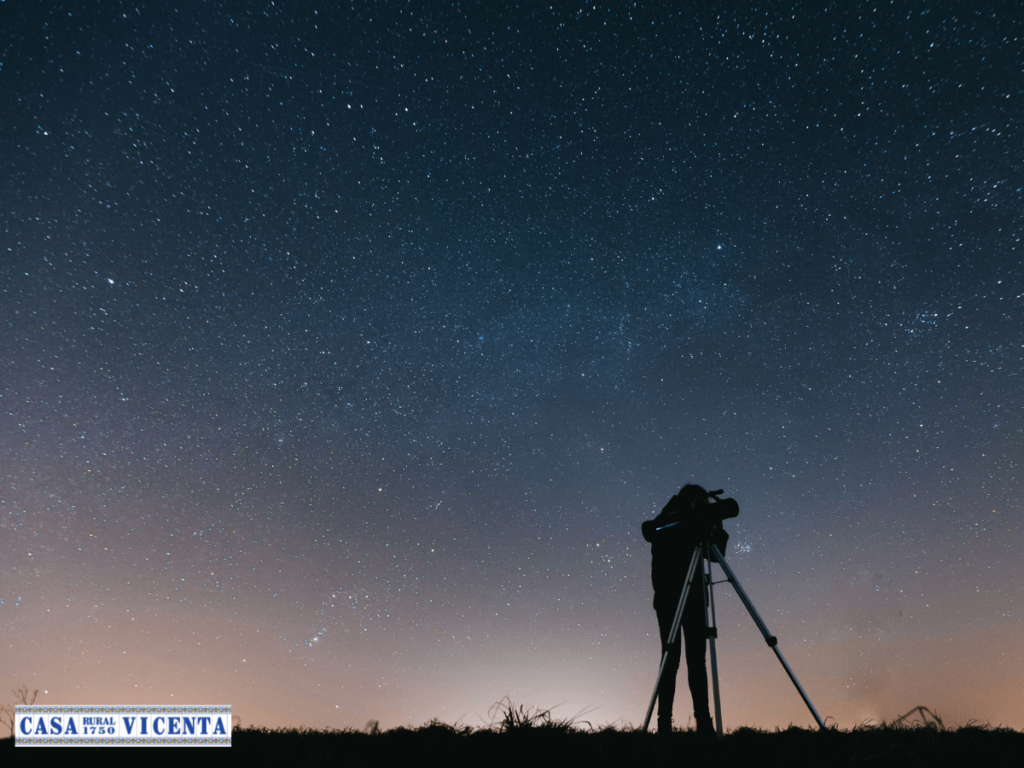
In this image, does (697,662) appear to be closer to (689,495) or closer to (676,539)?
(676,539)

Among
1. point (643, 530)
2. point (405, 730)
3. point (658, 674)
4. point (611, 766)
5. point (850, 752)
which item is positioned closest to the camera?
point (611, 766)

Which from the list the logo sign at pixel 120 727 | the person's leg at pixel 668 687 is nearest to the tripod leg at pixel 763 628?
the person's leg at pixel 668 687

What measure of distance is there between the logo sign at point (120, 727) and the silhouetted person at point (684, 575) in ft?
9.61

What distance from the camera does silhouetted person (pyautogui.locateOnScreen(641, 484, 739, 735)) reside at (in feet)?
13.4

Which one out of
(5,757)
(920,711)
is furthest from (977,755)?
(5,757)

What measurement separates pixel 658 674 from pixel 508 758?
1.67 meters

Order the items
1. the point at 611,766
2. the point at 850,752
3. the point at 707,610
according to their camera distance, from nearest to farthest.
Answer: the point at 611,766, the point at 850,752, the point at 707,610

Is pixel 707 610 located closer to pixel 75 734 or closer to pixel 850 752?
pixel 850 752

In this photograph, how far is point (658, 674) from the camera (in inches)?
143

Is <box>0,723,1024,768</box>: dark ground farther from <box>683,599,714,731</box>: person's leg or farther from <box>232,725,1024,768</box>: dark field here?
<box>683,599,714,731</box>: person's leg

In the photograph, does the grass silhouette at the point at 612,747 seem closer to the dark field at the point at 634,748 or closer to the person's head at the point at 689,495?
the dark field at the point at 634,748

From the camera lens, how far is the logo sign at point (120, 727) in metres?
2.79

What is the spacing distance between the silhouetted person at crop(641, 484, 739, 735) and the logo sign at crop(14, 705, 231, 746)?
2930mm

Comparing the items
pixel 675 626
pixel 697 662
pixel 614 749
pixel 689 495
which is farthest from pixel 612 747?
pixel 689 495
